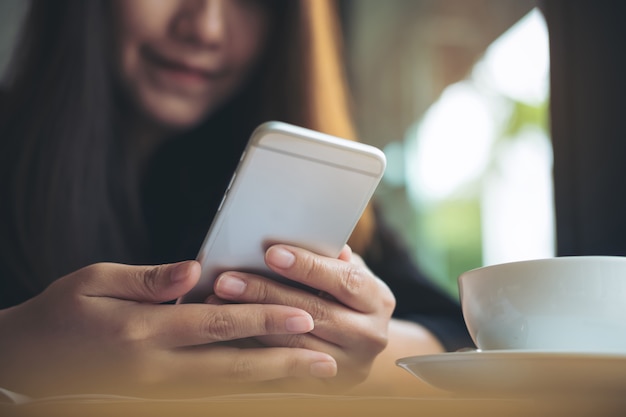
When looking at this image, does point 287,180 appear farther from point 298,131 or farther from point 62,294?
point 62,294

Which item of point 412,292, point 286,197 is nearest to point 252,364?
point 286,197

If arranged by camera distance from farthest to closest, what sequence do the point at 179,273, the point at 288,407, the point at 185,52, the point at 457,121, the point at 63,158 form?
1. the point at 457,121
2. the point at 185,52
3. the point at 63,158
4. the point at 179,273
5. the point at 288,407

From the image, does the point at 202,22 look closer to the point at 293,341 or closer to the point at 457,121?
the point at 457,121

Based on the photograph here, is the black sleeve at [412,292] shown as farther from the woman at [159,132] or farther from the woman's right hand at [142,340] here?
the woman's right hand at [142,340]

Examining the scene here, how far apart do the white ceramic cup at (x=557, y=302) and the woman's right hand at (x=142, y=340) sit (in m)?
0.14

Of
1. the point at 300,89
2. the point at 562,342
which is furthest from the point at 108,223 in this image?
the point at 562,342

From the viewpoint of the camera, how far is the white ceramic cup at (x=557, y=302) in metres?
0.34

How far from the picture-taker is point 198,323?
416 millimetres

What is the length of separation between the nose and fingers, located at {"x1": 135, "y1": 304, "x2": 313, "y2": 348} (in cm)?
76

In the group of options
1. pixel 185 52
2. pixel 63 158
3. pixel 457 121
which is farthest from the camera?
pixel 457 121

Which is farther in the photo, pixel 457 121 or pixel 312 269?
pixel 457 121

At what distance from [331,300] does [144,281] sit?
0.52 feet

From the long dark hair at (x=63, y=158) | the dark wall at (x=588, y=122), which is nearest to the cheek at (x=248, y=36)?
the long dark hair at (x=63, y=158)

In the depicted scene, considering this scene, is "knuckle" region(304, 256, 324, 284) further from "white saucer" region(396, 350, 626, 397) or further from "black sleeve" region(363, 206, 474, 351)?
"black sleeve" region(363, 206, 474, 351)
